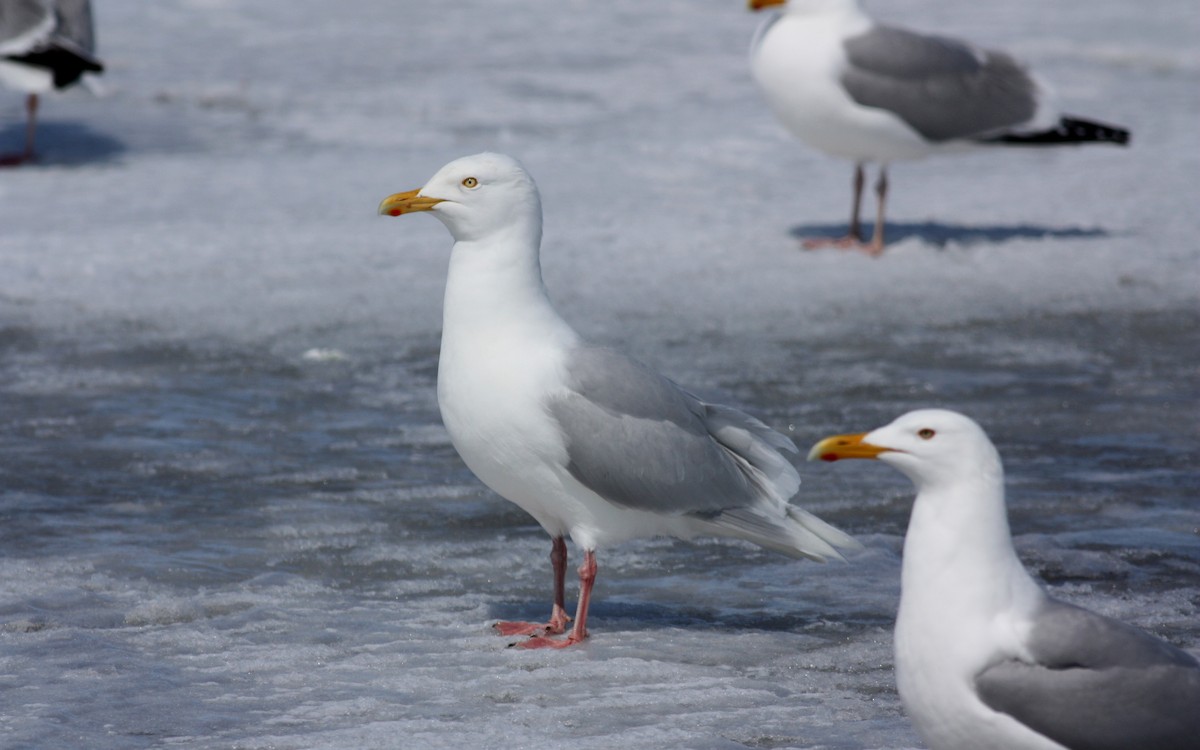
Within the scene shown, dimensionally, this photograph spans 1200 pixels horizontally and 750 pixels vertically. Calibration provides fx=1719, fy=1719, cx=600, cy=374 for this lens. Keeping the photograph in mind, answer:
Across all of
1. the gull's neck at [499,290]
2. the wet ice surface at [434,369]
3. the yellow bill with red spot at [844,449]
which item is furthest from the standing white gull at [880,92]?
the yellow bill with red spot at [844,449]

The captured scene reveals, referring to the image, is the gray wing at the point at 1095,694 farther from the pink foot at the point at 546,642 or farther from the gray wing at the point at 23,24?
the gray wing at the point at 23,24

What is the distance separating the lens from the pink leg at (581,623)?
455cm

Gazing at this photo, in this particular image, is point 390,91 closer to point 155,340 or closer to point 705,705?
point 155,340

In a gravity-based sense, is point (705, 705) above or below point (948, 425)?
below

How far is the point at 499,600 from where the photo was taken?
16.5 ft

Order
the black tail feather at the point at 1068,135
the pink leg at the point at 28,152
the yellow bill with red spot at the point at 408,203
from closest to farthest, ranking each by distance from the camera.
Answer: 1. the yellow bill with red spot at the point at 408,203
2. the black tail feather at the point at 1068,135
3. the pink leg at the point at 28,152

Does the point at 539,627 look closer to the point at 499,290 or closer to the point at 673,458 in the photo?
the point at 673,458

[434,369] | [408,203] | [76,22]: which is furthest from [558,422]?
[76,22]

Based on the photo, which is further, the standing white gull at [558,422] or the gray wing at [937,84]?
the gray wing at [937,84]

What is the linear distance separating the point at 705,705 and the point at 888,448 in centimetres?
98

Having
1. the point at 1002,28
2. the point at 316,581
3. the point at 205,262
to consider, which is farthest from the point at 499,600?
the point at 1002,28

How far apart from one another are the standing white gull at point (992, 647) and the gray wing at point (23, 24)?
9336mm

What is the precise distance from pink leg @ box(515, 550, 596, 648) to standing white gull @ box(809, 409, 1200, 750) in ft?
4.41

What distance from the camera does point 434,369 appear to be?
7.41 m
